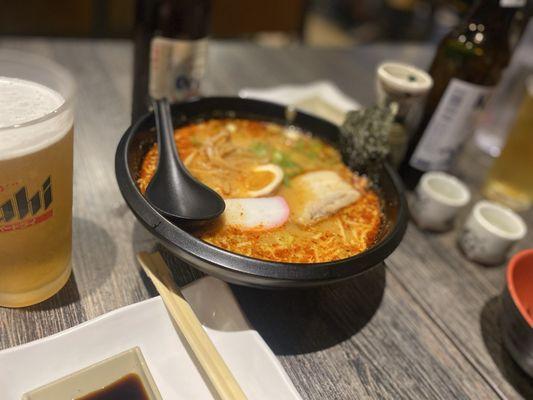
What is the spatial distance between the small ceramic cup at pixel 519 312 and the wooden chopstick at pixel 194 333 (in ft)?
2.00

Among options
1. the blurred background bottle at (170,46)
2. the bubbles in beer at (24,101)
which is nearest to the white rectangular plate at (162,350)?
the bubbles in beer at (24,101)

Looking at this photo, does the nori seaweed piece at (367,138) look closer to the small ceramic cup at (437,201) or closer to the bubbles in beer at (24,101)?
the small ceramic cup at (437,201)

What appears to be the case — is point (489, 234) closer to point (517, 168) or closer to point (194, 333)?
point (517, 168)

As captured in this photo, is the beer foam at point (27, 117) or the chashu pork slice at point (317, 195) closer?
the beer foam at point (27, 117)

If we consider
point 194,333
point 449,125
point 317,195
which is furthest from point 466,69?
point 194,333

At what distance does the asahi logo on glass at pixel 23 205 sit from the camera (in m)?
0.77

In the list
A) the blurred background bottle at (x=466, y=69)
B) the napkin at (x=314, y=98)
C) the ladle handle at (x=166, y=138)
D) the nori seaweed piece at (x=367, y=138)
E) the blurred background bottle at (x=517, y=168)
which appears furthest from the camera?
the napkin at (x=314, y=98)

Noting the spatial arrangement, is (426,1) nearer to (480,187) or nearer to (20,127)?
(480,187)

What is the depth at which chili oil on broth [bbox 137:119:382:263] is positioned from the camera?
100 cm

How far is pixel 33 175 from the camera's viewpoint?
2.55ft

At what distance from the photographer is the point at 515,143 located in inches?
62.1

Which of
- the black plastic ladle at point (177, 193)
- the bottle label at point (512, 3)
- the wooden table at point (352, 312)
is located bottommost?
the wooden table at point (352, 312)

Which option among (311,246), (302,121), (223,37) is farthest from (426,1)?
(311,246)

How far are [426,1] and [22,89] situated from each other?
494 centimetres
